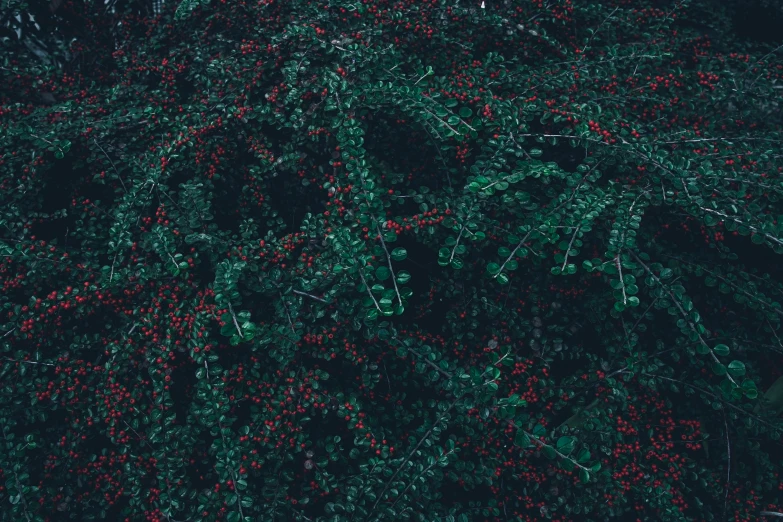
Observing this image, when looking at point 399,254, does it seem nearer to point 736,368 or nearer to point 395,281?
point 395,281

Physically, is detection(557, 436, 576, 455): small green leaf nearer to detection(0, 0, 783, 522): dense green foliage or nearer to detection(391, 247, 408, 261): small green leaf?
detection(0, 0, 783, 522): dense green foliage

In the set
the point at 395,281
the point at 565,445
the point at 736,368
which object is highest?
the point at 395,281

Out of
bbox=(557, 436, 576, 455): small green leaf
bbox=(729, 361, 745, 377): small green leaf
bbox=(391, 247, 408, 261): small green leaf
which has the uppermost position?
bbox=(391, 247, 408, 261): small green leaf

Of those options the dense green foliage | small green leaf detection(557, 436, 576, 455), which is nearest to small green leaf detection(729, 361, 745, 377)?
the dense green foliage

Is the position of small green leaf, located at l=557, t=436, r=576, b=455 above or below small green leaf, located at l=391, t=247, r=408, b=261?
below

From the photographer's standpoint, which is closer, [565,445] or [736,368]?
[736,368]

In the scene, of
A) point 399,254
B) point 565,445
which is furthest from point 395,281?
point 565,445

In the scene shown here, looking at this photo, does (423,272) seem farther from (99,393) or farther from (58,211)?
(58,211)

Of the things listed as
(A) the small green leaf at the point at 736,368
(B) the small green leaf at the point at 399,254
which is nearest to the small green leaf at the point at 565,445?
(A) the small green leaf at the point at 736,368

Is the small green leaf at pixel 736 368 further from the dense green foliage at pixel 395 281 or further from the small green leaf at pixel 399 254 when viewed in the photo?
the small green leaf at pixel 399 254
